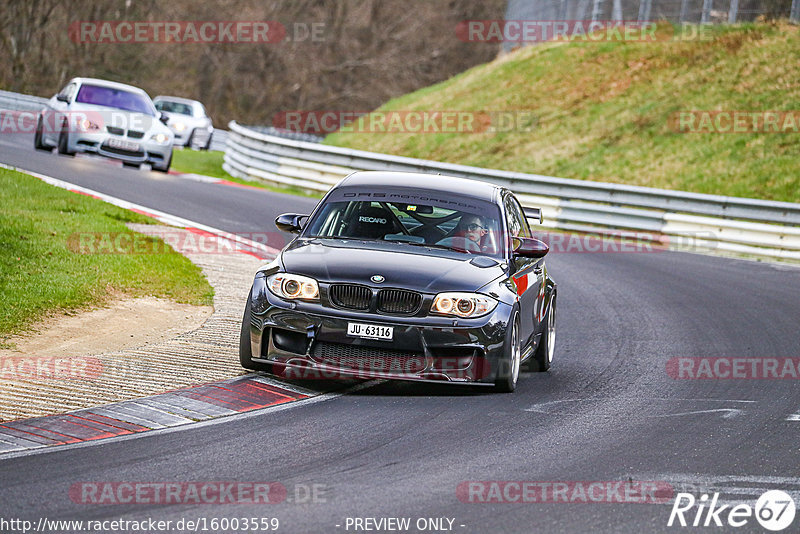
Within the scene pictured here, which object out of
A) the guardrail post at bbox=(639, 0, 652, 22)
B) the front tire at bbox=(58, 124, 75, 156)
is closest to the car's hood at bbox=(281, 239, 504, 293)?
the front tire at bbox=(58, 124, 75, 156)

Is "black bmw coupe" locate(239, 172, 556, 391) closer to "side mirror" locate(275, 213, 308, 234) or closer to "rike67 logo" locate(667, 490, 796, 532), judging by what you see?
"side mirror" locate(275, 213, 308, 234)

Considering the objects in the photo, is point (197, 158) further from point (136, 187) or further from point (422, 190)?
point (422, 190)

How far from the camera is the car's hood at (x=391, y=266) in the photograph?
852cm

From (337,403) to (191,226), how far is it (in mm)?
10364

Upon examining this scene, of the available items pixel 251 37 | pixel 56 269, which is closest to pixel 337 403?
pixel 56 269

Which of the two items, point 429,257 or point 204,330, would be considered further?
point 204,330

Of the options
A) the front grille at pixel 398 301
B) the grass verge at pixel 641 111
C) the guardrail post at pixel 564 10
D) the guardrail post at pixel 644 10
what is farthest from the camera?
the guardrail post at pixel 564 10

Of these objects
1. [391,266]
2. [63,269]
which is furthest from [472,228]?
[63,269]

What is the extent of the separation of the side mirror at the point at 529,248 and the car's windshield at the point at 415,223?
165 millimetres

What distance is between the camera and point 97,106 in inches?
983

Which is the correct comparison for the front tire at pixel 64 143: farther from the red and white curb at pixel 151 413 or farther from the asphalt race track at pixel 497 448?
the red and white curb at pixel 151 413

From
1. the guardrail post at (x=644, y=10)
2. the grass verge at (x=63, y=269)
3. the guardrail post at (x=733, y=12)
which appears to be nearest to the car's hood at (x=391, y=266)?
the grass verge at (x=63, y=269)

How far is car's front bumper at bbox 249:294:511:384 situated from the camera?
8359mm

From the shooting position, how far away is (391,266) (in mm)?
8680
